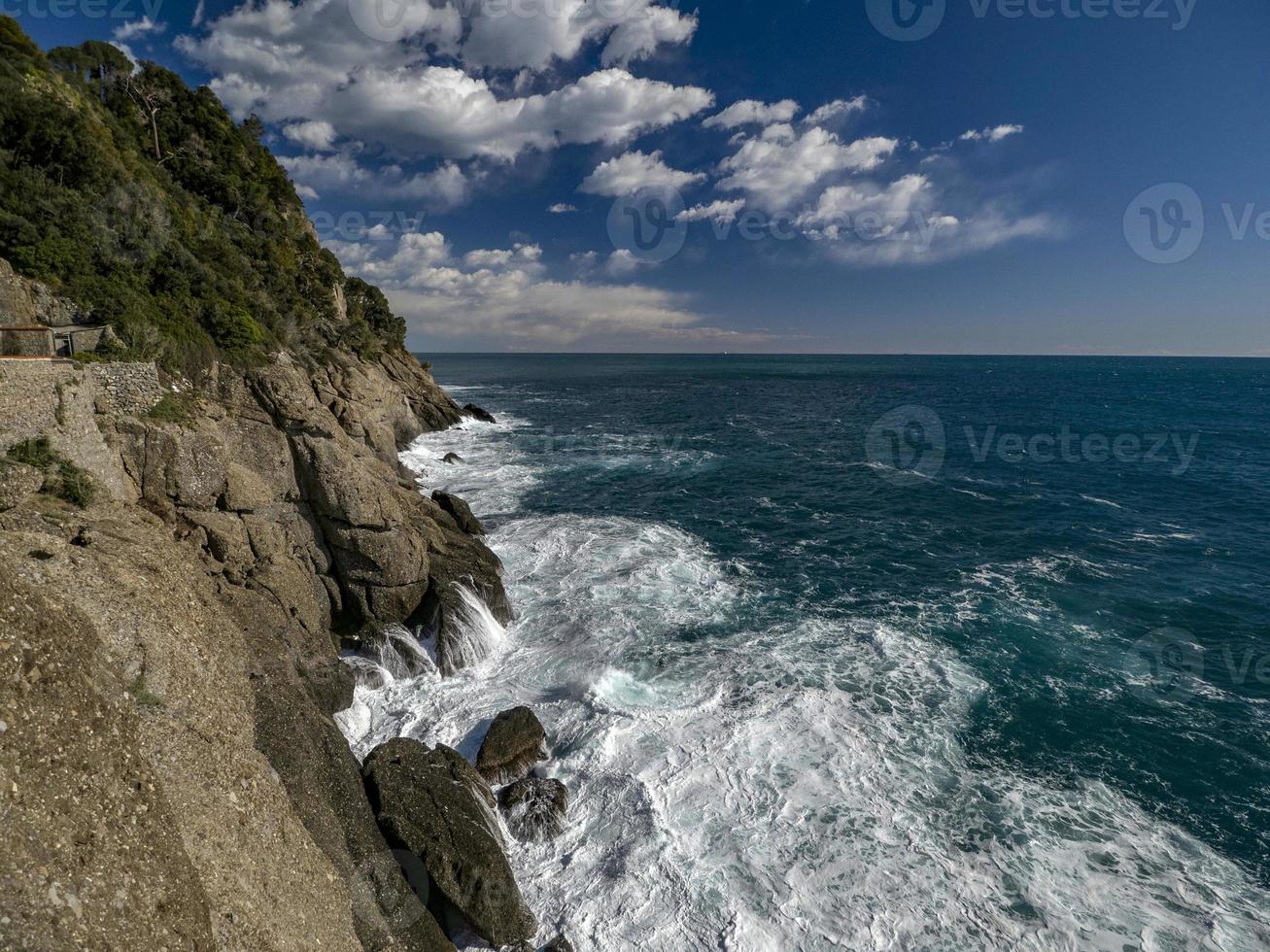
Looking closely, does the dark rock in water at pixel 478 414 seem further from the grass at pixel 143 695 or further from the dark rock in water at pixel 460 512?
the grass at pixel 143 695

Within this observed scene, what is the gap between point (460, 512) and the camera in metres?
27.0

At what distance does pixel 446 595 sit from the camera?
1909 cm

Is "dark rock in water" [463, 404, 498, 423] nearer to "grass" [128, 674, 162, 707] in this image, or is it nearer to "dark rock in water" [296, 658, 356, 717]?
"dark rock in water" [296, 658, 356, 717]

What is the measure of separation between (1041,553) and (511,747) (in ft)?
86.1

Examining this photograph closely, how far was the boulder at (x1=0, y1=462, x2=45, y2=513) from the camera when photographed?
33.2 ft

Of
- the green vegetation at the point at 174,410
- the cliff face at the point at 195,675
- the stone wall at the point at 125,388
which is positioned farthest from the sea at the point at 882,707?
the stone wall at the point at 125,388

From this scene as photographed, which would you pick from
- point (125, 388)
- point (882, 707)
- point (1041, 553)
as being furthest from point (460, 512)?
point (1041, 553)

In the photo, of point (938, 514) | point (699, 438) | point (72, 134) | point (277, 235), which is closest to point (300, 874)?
point (72, 134)

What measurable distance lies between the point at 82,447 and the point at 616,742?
46.9ft

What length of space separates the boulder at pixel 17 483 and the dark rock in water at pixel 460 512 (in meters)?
15.8

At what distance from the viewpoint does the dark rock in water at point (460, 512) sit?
87.2ft

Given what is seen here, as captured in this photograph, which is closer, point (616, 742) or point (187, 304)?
point (616, 742)

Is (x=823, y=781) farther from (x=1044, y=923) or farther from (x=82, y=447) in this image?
(x=82, y=447)

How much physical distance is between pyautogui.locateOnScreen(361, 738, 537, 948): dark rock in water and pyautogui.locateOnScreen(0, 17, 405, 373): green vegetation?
13411 mm
